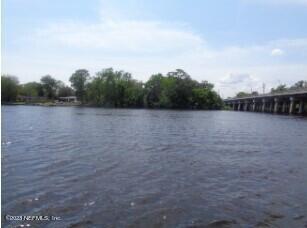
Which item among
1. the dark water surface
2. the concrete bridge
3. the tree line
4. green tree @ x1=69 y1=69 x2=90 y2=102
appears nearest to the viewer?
the dark water surface

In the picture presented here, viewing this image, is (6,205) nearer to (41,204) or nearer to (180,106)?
(41,204)

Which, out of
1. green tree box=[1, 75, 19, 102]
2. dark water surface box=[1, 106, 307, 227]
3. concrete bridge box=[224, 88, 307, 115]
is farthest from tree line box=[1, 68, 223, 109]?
dark water surface box=[1, 106, 307, 227]

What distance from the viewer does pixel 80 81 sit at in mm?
195500

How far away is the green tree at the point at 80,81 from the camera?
195000 mm

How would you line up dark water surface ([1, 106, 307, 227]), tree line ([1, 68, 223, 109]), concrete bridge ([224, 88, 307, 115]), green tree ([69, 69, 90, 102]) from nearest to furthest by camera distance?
dark water surface ([1, 106, 307, 227]) < concrete bridge ([224, 88, 307, 115]) < tree line ([1, 68, 223, 109]) < green tree ([69, 69, 90, 102])

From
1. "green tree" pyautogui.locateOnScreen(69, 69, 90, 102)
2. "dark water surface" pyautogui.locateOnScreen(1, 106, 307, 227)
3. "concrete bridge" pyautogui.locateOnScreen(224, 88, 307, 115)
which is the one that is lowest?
"dark water surface" pyautogui.locateOnScreen(1, 106, 307, 227)

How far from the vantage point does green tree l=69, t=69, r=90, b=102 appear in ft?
640

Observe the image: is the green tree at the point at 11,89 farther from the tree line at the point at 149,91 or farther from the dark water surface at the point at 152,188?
the dark water surface at the point at 152,188

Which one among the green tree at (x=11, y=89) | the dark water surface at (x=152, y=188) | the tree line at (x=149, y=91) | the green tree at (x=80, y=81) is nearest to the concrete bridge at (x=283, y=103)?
the tree line at (x=149, y=91)

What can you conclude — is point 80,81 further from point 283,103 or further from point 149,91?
point 283,103

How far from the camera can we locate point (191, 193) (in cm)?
1245

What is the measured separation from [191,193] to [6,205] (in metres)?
6.11

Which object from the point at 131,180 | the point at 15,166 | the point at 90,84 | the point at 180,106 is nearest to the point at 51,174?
the point at 15,166

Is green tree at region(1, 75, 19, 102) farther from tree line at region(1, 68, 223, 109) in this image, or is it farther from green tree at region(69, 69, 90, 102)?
green tree at region(69, 69, 90, 102)
